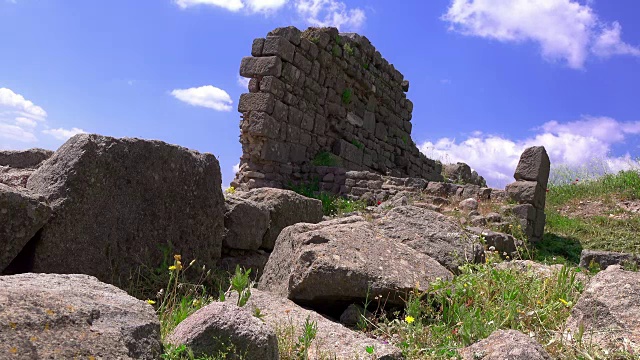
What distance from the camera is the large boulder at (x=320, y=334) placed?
2592 mm

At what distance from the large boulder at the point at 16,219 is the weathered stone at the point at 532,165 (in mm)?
8094

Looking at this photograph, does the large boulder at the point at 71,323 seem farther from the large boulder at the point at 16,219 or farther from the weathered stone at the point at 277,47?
the weathered stone at the point at 277,47

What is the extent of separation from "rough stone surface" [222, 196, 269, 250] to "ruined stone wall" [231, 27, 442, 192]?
17.4 feet

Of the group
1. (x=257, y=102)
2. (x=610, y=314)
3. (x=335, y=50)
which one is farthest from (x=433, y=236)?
(x=335, y=50)

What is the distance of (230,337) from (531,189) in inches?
324

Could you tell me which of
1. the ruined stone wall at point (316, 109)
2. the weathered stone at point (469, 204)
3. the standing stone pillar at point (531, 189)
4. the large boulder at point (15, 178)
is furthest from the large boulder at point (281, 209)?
the standing stone pillar at point (531, 189)

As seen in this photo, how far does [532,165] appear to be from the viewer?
388 inches

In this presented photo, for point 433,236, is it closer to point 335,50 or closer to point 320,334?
point 320,334

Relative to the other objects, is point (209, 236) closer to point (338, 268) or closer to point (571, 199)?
point (338, 268)

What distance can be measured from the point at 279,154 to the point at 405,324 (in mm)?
7377

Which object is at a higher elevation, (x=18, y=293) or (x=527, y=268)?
(x=527, y=268)

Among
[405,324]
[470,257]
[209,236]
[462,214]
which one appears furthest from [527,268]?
[462,214]

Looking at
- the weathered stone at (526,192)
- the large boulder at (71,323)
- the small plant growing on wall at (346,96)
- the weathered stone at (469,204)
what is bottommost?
the large boulder at (71,323)

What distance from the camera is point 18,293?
2074 mm
